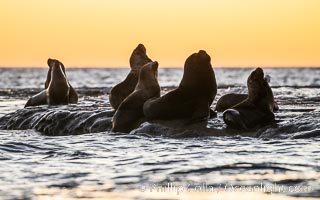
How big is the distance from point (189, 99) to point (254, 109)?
1301 mm

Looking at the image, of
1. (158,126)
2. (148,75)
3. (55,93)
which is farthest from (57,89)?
(158,126)

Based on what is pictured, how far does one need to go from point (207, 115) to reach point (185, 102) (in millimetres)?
541

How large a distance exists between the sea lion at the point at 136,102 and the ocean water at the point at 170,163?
1.64ft

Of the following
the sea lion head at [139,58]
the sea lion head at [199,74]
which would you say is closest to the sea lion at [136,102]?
the sea lion head at [199,74]

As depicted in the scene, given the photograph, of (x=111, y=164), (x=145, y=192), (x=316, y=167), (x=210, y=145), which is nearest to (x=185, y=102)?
(x=210, y=145)

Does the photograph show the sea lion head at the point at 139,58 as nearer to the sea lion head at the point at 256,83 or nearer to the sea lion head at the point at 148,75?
the sea lion head at the point at 148,75

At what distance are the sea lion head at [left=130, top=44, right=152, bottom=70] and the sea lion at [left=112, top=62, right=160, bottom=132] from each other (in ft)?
5.72

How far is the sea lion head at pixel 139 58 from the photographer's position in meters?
17.6

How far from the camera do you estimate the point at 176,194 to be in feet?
26.3

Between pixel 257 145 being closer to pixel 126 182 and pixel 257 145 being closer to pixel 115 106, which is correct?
pixel 126 182

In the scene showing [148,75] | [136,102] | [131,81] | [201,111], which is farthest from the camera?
[131,81]

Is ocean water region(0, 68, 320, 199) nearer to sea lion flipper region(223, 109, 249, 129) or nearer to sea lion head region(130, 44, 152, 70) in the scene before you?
sea lion flipper region(223, 109, 249, 129)

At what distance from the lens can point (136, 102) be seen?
A: 14.9 meters

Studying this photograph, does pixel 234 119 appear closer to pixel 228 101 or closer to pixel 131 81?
pixel 228 101
